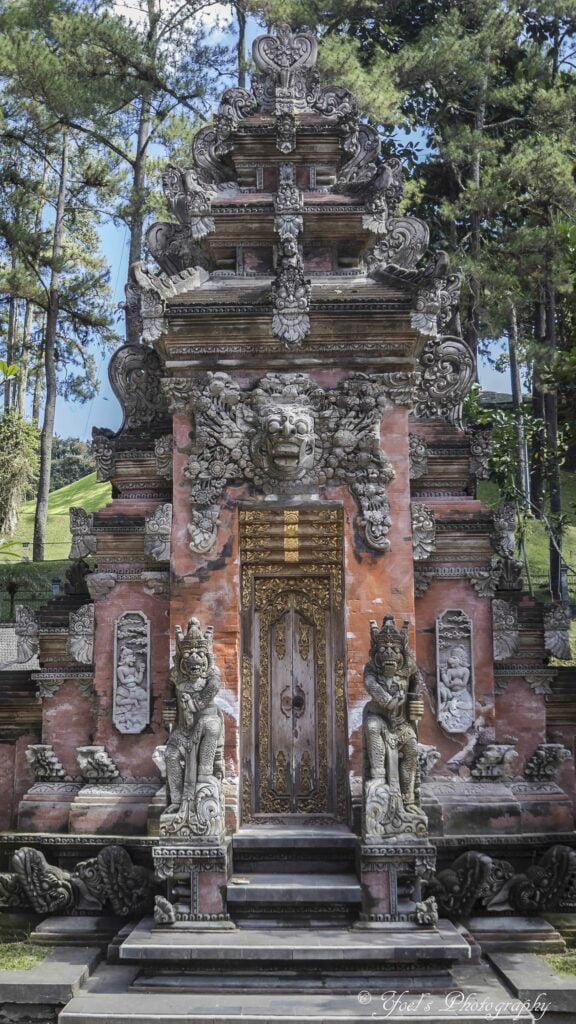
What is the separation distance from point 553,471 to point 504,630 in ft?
41.6

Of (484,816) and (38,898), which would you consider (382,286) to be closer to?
(484,816)

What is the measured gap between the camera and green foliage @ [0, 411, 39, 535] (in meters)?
31.5

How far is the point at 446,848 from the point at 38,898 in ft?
12.9

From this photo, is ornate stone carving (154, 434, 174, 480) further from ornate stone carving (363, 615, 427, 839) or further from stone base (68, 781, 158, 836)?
stone base (68, 781, 158, 836)

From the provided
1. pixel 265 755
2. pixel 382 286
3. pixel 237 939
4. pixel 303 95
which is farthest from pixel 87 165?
pixel 237 939

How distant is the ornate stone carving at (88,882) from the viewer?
970cm

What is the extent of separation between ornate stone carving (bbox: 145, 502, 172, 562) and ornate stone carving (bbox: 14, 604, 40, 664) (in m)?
1.56

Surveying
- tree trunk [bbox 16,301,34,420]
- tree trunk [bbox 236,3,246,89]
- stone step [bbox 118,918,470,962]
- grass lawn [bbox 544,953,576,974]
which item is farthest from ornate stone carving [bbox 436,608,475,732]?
tree trunk [bbox 16,301,34,420]

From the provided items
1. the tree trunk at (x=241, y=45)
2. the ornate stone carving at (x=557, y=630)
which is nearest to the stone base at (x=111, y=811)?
the ornate stone carving at (x=557, y=630)

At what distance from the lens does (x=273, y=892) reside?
29.8ft

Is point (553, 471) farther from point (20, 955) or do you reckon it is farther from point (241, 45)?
point (20, 955)

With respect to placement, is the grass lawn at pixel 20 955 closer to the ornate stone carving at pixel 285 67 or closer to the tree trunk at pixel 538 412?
the ornate stone carving at pixel 285 67

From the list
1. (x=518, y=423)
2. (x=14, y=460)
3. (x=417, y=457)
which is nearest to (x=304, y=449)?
(x=417, y=457)

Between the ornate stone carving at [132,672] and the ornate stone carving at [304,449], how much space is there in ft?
3.77
